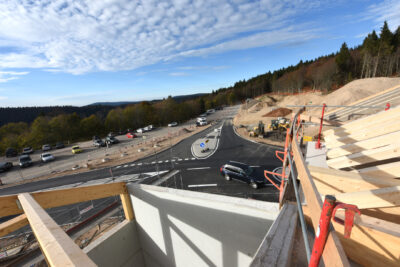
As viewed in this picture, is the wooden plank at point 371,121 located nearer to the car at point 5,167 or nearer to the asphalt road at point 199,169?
the asphalt road at point 199,169

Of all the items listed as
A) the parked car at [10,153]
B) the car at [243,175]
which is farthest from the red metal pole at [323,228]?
the parked car at [10,153]

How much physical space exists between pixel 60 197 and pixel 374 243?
16.2 feet

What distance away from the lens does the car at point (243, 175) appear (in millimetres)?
11664

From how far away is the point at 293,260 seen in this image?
65.4 inches

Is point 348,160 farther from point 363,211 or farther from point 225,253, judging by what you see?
point 225,253

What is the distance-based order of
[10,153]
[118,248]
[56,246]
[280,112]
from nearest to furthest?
1. [56,246]
2. [118,248]
3. [10,153]
4. [280,112]

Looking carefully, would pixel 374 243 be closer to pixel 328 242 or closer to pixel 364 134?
pixel 328 242

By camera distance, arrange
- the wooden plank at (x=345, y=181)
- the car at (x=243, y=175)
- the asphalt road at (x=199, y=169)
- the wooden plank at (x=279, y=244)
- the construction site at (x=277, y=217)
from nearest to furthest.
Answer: the construction site at (x=277, y=217)
the wooden plank at (x=279, y=244)
the wooden plank at (x=345, y=181)
the car at (x=243, y=175)
the asphalt road at (x=199, y=169)

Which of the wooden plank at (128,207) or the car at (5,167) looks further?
the car at (5,167)

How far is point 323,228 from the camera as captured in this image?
83cm

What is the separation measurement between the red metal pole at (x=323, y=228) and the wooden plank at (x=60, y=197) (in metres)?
4.08

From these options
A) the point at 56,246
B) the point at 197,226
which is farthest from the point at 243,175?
the point at 56,246

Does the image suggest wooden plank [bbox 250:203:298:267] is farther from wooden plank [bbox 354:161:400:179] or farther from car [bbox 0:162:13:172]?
car [bbox 0:162:13:172]

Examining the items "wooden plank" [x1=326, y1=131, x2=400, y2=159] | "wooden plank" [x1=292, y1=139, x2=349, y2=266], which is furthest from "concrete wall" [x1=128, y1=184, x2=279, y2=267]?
"wooden plank" [x1=326, y1=131, x2=400, y2=159]
